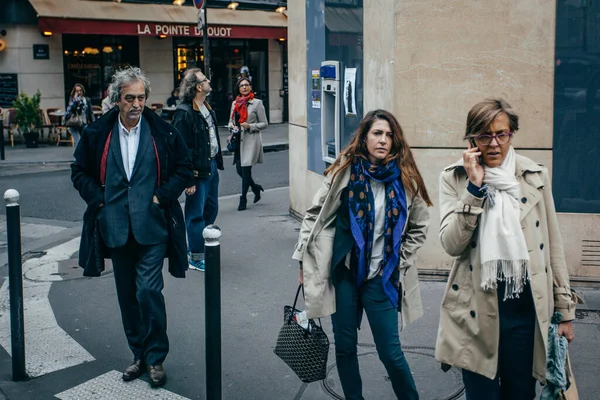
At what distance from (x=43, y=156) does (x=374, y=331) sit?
15671mm

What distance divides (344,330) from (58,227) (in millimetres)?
7248

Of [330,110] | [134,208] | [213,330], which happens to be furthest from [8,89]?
[213,330]

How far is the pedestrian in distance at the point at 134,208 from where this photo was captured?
5.10 m

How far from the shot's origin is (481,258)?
11.7 ft

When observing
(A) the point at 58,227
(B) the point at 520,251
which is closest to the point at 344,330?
(B) the point at 520,251

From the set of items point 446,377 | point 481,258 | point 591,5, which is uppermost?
point 591,5

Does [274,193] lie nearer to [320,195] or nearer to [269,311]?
[269,311]

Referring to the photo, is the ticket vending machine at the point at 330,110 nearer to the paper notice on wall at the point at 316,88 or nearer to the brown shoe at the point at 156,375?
the paper notice on wall at the point at 316,88

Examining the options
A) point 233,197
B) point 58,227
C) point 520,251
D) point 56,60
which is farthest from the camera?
point 56,60

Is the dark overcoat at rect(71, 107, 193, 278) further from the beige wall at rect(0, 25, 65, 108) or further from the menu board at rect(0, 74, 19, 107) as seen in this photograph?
the beige wall at rect(0, 25, 65, 108)

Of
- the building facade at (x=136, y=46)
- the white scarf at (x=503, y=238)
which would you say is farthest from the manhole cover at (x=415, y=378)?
the building facade at (x=136, y=46)

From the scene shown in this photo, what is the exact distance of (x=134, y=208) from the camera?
200 inches

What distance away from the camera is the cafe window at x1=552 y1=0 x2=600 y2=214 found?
261 inches

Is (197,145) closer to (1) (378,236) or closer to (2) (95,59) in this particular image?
(1) (378,236)
